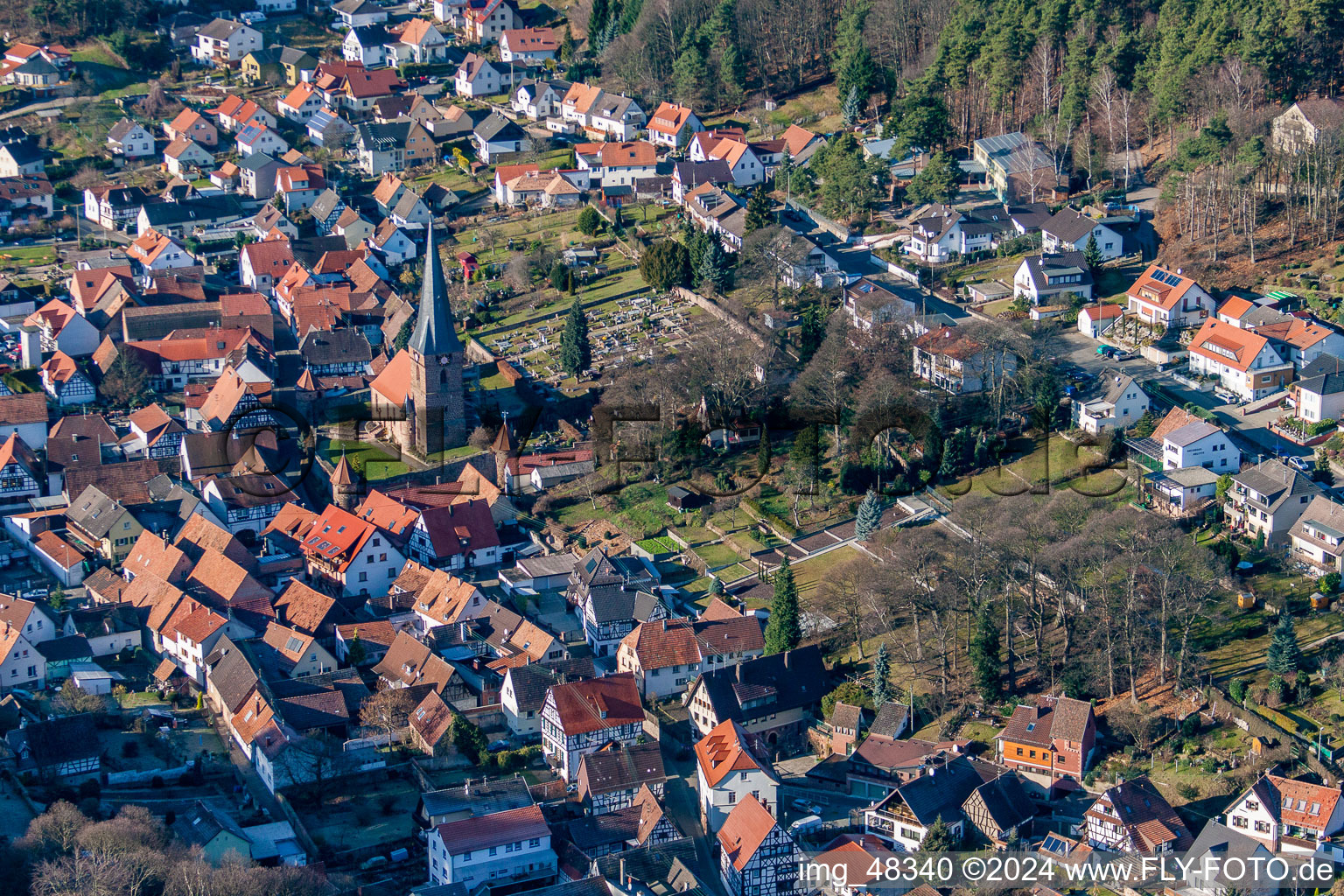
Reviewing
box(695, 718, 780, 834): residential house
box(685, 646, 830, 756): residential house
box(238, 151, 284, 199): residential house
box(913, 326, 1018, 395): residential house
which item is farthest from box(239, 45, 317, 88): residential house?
box(695, 718, 780, 834): residential house

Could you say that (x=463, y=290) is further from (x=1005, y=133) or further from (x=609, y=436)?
(x=1005, y=133)

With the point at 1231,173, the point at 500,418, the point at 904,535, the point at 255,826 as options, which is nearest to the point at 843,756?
the point at 904,535

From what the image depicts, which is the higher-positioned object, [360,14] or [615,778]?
[360,14]

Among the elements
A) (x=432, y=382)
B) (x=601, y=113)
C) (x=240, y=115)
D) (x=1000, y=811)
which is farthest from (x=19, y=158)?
(x=1000, y=811)

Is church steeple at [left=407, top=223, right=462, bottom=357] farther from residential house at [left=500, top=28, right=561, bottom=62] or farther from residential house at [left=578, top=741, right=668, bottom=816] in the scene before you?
residential house at [left=500, top=28, right=561, bottom=62]

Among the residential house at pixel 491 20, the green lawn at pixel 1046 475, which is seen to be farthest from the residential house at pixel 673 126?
the green lawn at pixel 1046 475

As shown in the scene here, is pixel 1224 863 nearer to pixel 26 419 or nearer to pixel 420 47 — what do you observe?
pixel 26 419
